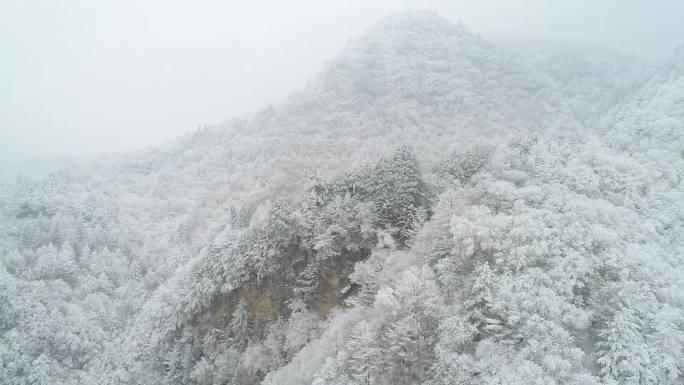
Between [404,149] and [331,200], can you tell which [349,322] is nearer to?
[331,200]

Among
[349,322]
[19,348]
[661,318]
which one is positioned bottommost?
[19,348]

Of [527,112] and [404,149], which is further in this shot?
[527,112]

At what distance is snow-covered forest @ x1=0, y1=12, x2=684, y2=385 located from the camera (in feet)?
80.9

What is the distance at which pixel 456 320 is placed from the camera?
2545 cm

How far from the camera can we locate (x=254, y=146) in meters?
110

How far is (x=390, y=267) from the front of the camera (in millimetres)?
34219

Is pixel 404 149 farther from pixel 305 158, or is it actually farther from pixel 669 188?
pixel 305 158

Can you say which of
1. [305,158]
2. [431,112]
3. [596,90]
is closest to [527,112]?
[431,112]

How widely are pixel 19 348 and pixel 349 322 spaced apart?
57885 mm

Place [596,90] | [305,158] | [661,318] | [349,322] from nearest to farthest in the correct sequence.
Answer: [661,318] → [349,322] → [305,158] → [596,90]

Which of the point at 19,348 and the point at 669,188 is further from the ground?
the point at 669,188

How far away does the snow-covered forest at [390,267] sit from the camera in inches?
971

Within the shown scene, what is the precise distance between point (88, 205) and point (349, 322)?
95278mm

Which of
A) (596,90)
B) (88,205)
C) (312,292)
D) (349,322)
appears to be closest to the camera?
(349,322)
